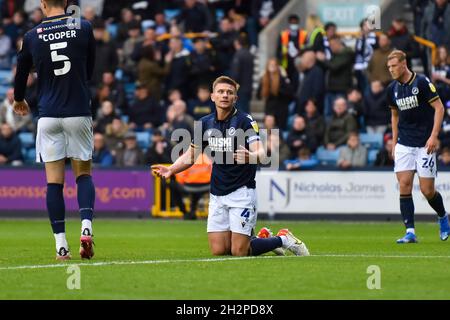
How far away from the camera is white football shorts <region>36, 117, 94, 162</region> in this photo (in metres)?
12.4

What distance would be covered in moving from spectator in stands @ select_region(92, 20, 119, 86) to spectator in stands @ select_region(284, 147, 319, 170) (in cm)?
609

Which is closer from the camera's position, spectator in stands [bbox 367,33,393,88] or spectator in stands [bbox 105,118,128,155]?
spectator in stands [bbox 367,33,393,88]

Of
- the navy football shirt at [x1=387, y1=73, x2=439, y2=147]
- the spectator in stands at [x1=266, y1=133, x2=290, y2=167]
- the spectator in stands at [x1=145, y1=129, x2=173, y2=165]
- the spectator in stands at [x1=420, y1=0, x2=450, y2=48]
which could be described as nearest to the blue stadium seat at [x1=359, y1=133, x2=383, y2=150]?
the spectator in stands at [x1=266, y1=133, x2=290, y2=167]

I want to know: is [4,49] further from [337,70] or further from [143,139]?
[337,70]

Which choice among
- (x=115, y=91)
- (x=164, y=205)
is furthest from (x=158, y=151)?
(x=115, y=91)

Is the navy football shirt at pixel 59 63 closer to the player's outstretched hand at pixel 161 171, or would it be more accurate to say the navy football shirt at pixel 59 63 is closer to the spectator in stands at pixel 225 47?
A: the player's outstretched hand at pixel 161 171

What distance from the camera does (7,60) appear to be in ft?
Answer: 104

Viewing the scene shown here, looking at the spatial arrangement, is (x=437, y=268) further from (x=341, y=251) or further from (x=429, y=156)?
(x=429, y=156)

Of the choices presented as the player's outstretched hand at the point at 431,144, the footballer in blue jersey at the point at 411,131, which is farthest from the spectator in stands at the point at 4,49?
the player's outstretched hand at the point at 431,144

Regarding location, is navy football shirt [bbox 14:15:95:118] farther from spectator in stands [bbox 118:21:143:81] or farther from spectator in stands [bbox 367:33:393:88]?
spectator in stands [bbox 118:21:143:81]

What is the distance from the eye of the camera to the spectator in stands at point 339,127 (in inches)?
1014

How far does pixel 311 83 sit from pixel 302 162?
2.74 meters

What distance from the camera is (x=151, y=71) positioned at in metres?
28.4

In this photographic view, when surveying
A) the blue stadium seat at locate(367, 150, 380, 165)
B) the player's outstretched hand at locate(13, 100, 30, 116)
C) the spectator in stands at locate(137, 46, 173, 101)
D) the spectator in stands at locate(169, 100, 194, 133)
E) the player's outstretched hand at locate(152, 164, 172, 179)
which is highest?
the spectator in stands at locate(137, 46, 173, 101)
